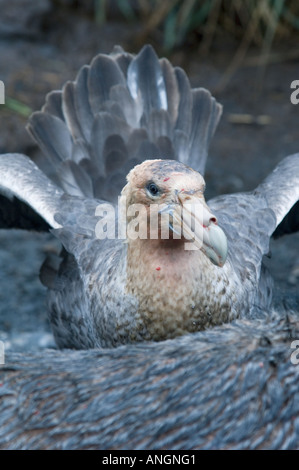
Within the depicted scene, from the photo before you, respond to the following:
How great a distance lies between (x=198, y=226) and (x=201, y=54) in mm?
5237

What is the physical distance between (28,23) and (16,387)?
6.17 metres

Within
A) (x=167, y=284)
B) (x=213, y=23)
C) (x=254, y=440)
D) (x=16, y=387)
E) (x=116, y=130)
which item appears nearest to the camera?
(x=254, y=440)

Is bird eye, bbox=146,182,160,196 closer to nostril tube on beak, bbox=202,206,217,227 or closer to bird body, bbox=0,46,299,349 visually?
bird body, bbox=0,46,299,349

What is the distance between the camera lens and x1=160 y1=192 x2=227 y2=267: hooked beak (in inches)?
117

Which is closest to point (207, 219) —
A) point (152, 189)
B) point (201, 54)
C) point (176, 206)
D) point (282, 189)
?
point (176, 206)

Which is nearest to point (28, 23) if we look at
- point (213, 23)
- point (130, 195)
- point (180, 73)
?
point (213, 23)

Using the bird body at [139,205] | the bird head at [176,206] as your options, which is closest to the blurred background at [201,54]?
the bird body at [139,205]

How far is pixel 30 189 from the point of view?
4.31 m

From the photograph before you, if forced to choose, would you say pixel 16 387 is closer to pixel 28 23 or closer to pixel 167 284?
pixel 167 284

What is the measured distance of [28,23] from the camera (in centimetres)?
797

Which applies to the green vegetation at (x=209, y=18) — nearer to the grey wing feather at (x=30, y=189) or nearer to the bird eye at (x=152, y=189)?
the grey wing feather at (x=30, y=189)

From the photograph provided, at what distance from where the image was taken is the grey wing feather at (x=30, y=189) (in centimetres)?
421

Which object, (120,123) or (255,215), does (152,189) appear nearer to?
(255,215)
